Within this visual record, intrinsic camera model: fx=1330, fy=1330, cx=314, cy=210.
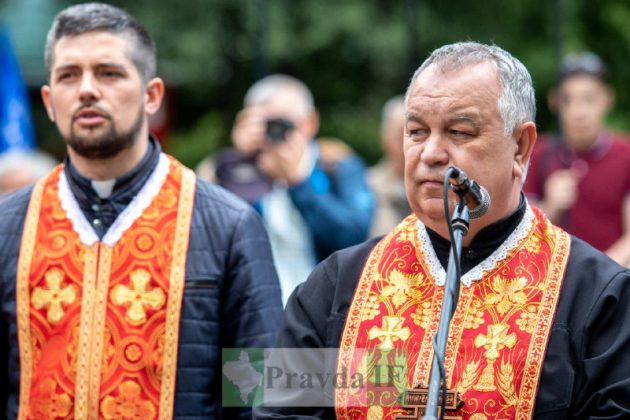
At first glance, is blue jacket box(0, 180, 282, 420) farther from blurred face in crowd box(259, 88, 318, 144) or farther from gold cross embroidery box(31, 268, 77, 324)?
blurred face in crowd box(259, 88, 318, 144)

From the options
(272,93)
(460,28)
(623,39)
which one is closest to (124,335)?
(272,93)

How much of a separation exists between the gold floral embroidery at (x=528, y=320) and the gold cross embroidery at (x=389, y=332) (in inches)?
12.5

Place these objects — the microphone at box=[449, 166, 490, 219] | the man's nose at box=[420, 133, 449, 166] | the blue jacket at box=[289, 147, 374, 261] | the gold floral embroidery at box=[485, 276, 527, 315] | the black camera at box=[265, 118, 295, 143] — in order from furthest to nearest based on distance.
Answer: the black camera at box=[265, 118, 295, 143] → the blue jacket at box=[289, 147, 374, 261] → the gold floral embroidery at box=[485, 276, 527, 315] → the man's nose at box=[420, 133, 449, 166] → the microphone at box=[449, 166, 490, 219]

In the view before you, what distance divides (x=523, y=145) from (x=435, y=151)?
1.01 ft

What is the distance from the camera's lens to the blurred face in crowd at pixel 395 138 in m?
7.49

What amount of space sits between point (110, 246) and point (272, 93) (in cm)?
253

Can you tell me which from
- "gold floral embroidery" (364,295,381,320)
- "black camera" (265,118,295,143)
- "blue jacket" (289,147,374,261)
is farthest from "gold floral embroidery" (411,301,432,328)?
"black camera" (265,118,295,143)

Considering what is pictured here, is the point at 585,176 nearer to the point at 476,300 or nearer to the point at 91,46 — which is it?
the point at 91,46

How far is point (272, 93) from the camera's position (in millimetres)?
6898

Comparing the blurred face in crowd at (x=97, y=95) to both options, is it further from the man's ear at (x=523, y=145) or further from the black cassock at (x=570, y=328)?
the man's ear at (x=523, y=145)

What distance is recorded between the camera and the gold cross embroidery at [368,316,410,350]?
144 inches

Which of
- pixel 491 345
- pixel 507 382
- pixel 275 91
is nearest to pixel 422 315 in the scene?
pixel 491 345

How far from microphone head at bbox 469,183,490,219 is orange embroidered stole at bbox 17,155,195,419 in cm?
138

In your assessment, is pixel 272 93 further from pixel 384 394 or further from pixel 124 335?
pixel 384 394
